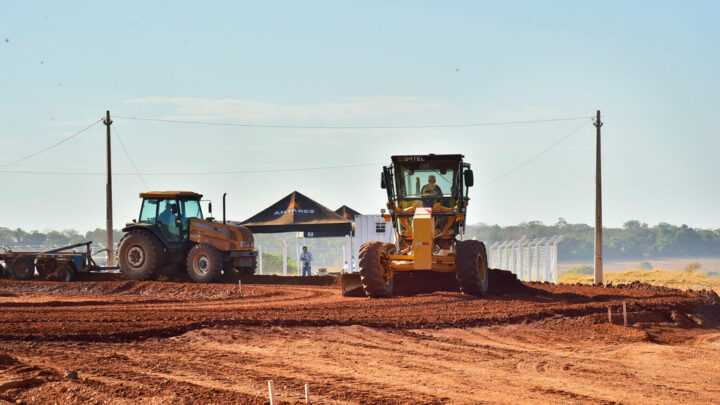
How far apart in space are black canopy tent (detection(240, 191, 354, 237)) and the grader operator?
8506 millimetres

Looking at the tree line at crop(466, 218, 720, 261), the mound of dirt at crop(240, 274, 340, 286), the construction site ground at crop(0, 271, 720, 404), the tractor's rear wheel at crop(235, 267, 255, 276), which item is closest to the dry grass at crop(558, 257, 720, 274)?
the tree line at crop(466, 218, 720, 261)

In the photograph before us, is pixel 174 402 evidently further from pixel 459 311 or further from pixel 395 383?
pixel 459 311

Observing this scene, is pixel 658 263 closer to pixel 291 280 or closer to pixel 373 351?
pixel 291 280

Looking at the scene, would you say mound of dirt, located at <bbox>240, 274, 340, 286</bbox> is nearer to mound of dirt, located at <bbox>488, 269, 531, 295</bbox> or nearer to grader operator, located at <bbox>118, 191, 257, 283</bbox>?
grader operator, located at <bbox>118, 191, 257, 283</bbox>

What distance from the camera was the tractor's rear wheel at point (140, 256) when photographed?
27.0 metres

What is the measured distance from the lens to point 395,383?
33.4 ft

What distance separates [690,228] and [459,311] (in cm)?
8288

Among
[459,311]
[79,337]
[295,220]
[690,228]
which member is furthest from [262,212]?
[690,228]

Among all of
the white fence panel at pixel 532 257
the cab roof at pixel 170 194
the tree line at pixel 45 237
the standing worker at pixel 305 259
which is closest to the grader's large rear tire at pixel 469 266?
the white fence panel at pixel 532 257

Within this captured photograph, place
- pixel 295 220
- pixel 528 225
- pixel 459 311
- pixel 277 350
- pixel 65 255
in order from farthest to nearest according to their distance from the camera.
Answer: pixel 528 225, pixel 295 220, pixel 65 255, pixel 459 311, pixel 277 350

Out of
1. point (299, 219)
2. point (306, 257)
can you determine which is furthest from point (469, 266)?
point (299, 219)

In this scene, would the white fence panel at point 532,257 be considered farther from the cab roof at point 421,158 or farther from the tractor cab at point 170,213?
the tractor cab at point 170,213

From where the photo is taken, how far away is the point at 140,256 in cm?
2741

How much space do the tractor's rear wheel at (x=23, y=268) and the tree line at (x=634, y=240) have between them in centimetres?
5977
